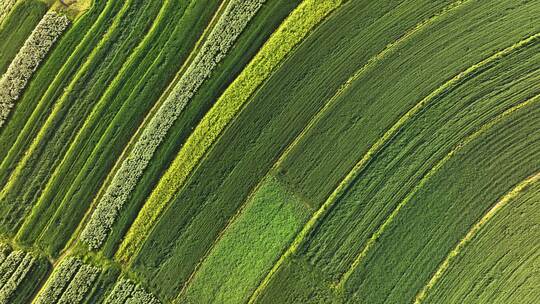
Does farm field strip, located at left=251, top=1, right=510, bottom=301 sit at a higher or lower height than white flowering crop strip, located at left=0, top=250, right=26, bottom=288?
higher

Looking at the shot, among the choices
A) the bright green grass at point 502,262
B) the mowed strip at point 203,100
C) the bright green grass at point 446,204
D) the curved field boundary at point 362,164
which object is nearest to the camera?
the bright green grass at point 502,262

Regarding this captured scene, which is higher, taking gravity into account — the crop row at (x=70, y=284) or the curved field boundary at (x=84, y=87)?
the curved field boundary at (x=84, y=87)

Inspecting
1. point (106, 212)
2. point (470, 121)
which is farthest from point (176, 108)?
point (470, 121)

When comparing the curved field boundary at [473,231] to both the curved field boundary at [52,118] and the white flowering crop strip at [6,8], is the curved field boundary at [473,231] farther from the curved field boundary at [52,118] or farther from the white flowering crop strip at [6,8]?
the white flowering crop strip at [6,8]

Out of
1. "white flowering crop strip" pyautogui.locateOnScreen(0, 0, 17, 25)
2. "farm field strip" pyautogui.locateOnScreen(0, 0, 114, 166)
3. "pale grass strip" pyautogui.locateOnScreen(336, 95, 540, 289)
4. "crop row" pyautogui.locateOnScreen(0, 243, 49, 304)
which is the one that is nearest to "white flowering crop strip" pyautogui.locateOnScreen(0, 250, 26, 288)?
"crop row" pyautogui.locateOnScreen(0, 243, 49, 304)

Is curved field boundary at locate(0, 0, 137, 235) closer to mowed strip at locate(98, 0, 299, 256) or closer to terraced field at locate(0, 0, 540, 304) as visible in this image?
terraced field at locate(0, 0, 540, 304)

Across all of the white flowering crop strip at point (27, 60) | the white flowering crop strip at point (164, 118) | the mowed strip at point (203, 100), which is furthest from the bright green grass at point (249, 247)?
the white flowering crop strip at point (27, 60)

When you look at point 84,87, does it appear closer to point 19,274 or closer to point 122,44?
point 122,44
